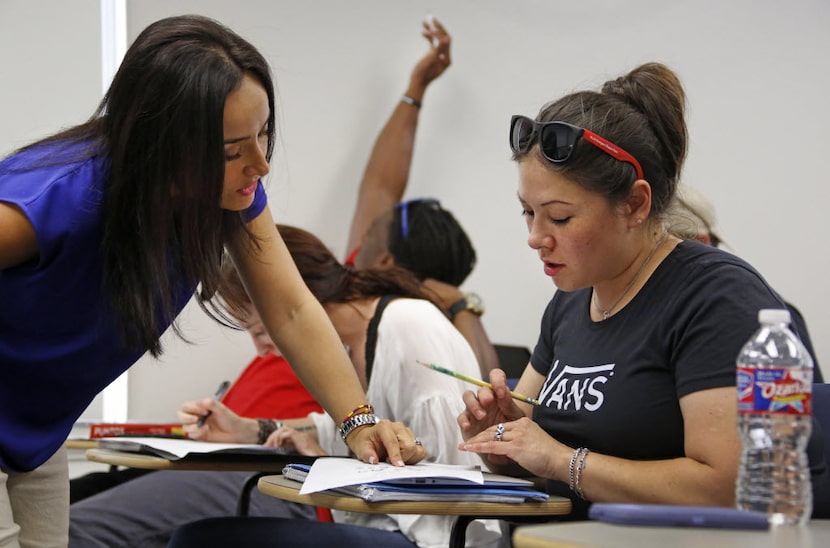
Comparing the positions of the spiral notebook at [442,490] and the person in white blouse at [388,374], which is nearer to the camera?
the spiral notebook at [442,490]

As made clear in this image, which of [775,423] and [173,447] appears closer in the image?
[775,423]

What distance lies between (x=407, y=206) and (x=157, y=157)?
6.61 feet

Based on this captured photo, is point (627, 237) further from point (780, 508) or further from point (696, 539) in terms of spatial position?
point (696, 539)

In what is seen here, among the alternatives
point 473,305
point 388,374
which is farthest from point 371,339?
point 473,305

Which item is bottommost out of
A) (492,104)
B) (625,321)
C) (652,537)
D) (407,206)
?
(652,537)

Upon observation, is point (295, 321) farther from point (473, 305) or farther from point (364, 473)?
point (473, 305)

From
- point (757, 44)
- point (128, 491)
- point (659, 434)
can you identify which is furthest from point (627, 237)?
point (757, 44)

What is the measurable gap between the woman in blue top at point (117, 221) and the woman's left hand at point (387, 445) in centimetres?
35

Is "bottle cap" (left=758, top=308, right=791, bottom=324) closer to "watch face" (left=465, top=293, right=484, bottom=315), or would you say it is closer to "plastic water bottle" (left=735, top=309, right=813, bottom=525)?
"plastic water bottle" (left=735, top=309, right=813, bottom=525)

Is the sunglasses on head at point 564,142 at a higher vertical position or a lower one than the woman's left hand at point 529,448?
higher

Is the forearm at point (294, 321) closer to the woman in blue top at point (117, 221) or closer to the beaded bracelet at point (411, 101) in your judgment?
the woman in blue top at point (117, 221)

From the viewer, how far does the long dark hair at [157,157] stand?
1.34 metres

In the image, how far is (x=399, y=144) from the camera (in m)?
3.54

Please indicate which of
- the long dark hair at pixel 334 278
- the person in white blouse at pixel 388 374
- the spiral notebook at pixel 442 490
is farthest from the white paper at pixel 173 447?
the spiral notebook at pixel 442 490
